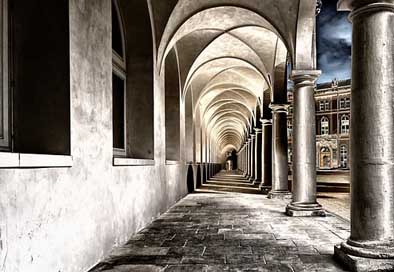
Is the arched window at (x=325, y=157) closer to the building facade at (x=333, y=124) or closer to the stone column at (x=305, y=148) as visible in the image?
the building facade at (x=333, y=124)

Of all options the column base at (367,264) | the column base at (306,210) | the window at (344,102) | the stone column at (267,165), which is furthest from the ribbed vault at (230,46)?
the window at (344,102)

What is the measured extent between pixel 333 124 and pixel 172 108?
39.5 meters

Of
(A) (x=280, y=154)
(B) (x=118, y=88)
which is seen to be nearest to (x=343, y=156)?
(A) (x=280, y=154)

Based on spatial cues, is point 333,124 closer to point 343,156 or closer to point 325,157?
point 343,156

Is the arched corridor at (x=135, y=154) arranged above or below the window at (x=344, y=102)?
below

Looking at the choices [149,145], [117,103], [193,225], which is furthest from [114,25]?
[193,225]

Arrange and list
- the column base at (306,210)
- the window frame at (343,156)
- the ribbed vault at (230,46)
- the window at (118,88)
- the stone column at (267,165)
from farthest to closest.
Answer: the window frame at (343,156)
the stone column at (267,165)
the ribbed vault at (230,46)
the column base at (306,210)
the window at (118,88)

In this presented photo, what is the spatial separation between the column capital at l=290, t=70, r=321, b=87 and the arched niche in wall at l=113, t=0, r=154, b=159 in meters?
3.24

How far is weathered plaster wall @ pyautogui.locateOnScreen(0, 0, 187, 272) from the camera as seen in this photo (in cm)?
277

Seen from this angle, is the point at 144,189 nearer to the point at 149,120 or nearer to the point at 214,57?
the point at 149,120

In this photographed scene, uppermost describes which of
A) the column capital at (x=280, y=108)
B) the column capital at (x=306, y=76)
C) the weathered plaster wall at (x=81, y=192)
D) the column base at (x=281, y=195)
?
the column capital at (x=306, y=76)

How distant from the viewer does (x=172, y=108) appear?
1187 centimetres

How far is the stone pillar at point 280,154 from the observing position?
451 inches

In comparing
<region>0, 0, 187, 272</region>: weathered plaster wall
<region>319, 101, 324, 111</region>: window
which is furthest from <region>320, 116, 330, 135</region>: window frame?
<region>0, 0, 187, 272</region>: weathered plaster wall
